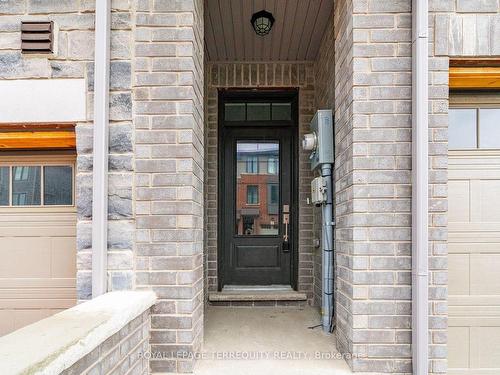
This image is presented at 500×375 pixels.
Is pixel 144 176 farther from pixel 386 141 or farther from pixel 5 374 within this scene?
pixel 386 141

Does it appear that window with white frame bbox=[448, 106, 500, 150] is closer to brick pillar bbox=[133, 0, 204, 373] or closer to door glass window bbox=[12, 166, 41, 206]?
brick pillar bbox=[133, 0, 204, 373]

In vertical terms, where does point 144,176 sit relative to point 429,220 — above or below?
above

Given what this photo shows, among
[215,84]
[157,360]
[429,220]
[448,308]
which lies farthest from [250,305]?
[215,84]

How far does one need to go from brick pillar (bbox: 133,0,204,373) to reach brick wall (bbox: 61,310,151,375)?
106 millimetres

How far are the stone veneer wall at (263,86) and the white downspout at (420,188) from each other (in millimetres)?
1713

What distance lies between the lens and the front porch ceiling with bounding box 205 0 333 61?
9.55ft

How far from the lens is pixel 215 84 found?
3.82 meters

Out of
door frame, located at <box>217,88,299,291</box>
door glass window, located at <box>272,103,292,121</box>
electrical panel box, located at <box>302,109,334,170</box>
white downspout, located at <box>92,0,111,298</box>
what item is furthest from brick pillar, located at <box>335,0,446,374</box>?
door glass window, located at <box>272,103,292,121</box>

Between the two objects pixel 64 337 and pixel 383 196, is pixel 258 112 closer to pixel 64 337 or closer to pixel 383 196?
pixel 383 196

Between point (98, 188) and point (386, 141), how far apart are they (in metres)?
1.75

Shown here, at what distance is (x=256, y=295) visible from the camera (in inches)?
141

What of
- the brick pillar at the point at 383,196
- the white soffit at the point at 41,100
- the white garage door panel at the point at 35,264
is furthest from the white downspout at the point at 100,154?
the brick pillar at the point at 383,196

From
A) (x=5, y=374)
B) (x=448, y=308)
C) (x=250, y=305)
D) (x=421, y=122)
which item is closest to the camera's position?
(x=5, y=374)

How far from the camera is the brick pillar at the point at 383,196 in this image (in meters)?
2.11
